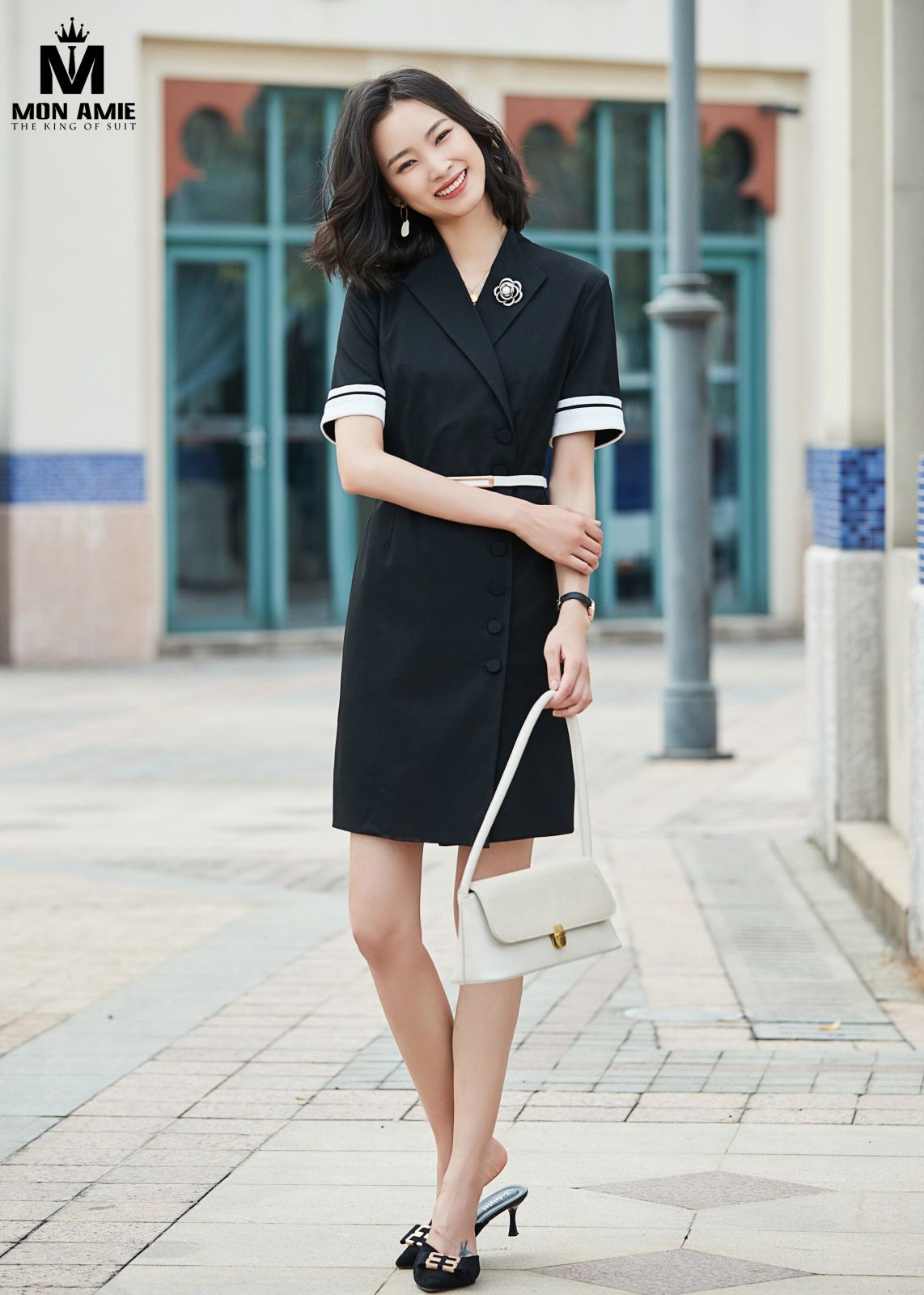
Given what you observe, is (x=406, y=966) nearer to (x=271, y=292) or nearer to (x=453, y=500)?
(x=453, y=500)

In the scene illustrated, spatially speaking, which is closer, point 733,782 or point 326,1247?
point 326,1247

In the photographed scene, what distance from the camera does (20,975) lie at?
6.03 meters

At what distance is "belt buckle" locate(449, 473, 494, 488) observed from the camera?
342 cm

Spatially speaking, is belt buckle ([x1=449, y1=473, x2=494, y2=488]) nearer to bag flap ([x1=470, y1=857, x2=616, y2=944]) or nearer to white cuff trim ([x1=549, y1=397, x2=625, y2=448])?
white cuff trim ([x1=549, y1=397, x2=625, y2=448])

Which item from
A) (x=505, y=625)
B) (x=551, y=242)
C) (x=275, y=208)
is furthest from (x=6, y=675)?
(x=505, y=625)

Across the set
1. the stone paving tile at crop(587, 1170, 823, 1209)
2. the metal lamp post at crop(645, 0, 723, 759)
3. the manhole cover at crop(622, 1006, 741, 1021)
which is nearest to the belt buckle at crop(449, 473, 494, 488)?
the stone paving tile at crop(587, 1170, 823, 1209)

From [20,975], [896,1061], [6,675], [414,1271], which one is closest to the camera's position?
[414,1271]

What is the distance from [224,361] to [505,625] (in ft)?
48.8

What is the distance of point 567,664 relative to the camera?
340 centimetres

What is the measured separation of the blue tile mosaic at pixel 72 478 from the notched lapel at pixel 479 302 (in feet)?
44.8

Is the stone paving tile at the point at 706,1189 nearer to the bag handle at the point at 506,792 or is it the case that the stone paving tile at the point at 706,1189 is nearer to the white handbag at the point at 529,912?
the white handbag at the point at 529,912

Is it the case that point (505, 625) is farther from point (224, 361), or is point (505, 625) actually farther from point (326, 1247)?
point (224, 361)

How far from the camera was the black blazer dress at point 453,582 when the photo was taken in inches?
134

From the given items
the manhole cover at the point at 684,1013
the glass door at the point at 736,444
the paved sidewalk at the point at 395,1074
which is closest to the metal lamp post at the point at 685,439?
the paved sidewalk at the point at 395,1074
